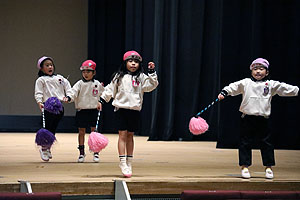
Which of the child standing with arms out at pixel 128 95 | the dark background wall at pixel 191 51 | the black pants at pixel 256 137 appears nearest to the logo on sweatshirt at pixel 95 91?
the child standing with arms out at pixel 128 95

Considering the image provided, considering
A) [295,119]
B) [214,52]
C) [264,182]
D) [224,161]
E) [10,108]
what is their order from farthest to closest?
1. [10,108]
2. [214,52]
3. [295,119]
4. [224,161]
5. [264,182]

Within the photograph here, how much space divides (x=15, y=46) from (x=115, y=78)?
760 centimetres

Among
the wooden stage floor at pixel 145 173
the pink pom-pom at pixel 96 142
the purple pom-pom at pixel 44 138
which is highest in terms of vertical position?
the pink pom-pom at pixel 96 142

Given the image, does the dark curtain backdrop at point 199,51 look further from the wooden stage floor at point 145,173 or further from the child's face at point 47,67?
the child's face at point 47,67

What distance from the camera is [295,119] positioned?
25.7ft

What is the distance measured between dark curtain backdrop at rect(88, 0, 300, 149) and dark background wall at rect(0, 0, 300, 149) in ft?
0.04

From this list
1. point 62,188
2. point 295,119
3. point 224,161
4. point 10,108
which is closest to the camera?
point 62,188

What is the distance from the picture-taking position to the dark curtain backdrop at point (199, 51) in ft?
25.8

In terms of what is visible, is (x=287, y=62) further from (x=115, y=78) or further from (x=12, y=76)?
(x=12, y=76)

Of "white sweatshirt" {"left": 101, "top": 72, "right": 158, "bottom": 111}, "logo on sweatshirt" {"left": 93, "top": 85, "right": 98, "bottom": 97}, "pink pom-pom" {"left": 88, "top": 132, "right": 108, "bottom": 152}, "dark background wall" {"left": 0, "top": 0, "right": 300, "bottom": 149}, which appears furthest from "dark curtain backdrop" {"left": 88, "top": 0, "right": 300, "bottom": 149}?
"pink pom-pom" {"left": 88, "top": 132, "right": 108, "bottom": 152}

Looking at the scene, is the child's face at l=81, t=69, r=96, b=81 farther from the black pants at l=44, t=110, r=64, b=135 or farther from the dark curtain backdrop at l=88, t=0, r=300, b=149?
the dark curtain backdrop at l=88, t=0, r=300, b=149

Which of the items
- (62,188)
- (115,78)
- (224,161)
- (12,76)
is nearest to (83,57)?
(12,76)

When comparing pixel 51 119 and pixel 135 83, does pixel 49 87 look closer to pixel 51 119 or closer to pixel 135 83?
pixel 51 119

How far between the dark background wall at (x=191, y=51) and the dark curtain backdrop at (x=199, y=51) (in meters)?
0.01
